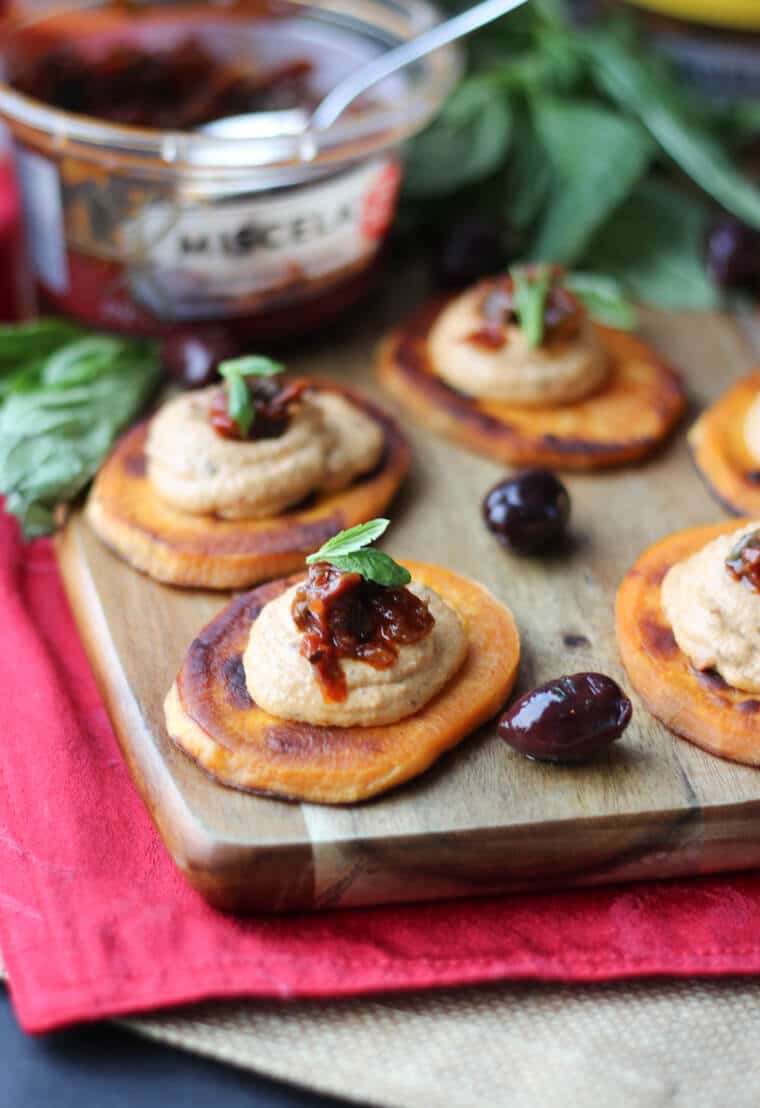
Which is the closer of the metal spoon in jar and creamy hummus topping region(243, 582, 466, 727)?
creamy hummus topping region(243, 582, 466, 727)

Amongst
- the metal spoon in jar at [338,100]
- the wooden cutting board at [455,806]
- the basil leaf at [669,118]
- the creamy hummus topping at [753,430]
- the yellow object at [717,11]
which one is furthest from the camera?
the yellow object at [717,11]

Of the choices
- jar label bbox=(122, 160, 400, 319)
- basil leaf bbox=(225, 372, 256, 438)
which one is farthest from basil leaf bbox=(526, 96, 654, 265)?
basil leaf bbox=(225, 372, 256, 438)

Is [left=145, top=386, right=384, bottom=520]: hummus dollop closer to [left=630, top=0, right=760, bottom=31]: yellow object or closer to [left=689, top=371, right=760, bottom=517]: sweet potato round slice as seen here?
[left=689, top=371, right=760, bottom=517]: sweet potato round slice

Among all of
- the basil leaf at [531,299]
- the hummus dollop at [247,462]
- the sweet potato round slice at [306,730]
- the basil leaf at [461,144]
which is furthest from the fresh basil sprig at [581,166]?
the sweet potato round slice at [306,730]

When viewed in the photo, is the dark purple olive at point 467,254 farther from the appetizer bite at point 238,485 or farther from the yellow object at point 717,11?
the yellow object at point 717,11

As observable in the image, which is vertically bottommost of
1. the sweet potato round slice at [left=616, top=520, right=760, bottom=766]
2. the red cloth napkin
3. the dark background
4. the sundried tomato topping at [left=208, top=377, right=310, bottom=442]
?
the dark background

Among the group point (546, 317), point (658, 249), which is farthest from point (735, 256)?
point (546, 317)
